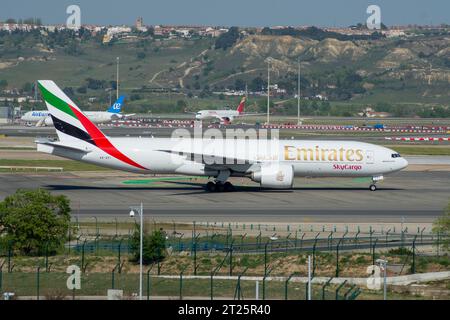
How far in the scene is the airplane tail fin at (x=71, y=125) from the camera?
75312 millimetres

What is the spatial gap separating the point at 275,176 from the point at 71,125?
51.8 feet

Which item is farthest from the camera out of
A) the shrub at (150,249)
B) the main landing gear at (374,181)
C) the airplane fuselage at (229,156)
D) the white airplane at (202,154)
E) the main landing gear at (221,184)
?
the main landing gear at (374,181)

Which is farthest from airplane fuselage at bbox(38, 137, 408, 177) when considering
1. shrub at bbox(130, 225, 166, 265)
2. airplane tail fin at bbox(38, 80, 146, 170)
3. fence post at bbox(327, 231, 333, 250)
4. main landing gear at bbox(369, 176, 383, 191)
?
shrub at bbox(130, 225, 166, 265)

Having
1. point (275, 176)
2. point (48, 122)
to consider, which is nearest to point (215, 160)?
point (275, 176)

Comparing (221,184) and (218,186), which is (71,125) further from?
(221,184)

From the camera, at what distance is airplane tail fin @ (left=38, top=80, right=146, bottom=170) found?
75.3 m

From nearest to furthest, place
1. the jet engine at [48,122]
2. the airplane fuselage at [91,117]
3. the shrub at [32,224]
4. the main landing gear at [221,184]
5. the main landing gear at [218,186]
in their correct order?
the shrub at [32,224] → the main landing gear at [221,184] → the main landing gear at [218,186] → the jet engine at [48,122] → the airplane fuselage at [91,117]

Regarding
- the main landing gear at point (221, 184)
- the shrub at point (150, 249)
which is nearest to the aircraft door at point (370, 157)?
the main landing gear at point (221, 184)

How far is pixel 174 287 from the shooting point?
40.8 m

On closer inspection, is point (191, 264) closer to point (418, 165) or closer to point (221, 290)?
point (221, 290)

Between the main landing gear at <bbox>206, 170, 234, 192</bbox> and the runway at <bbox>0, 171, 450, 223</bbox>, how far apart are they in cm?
94

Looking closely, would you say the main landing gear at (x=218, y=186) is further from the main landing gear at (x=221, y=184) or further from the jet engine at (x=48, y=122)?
the jet engine at (x=48, y=122)
